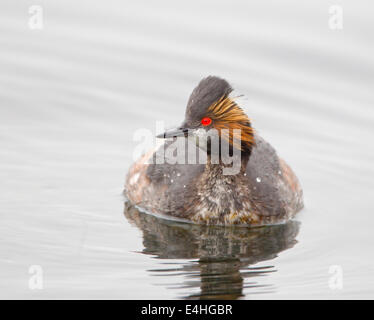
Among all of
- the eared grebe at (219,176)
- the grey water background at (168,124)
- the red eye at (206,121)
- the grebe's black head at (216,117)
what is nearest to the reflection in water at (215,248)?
the grey water background at (168,124)

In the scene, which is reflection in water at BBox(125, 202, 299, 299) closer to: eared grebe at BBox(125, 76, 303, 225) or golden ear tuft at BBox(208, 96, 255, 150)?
eared grebe at BBox(125, 76, 303, 225)

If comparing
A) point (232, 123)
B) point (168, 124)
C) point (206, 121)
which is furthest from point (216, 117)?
point (168, 124)

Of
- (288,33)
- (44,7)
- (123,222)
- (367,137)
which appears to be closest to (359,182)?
(367,137)

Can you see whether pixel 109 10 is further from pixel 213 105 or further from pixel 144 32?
pixel 213 105

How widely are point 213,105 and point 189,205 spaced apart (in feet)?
4.97

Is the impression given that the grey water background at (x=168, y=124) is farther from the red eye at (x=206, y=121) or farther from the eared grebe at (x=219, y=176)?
the red eye at (x=206, y=121)

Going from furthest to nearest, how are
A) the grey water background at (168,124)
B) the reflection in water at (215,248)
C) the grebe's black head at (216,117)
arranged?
the grebe's black head at (216,117) → the grey water background at (168,124) → the reflection in water at (215,248)

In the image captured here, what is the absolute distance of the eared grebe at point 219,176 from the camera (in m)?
12.1

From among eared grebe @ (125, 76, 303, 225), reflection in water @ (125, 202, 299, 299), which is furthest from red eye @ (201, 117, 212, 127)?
reflection in water @ (125, 202, 299, 299)

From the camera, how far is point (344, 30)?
59.4 feet

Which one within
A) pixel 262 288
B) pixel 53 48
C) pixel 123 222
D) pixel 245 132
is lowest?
pixel 262 288

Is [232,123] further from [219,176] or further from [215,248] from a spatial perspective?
[215,248]

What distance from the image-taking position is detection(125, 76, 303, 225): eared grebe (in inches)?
476

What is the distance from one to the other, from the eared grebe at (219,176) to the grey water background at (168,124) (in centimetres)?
24
